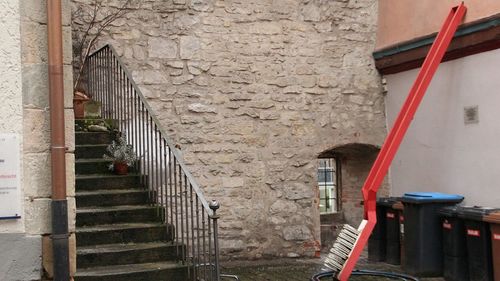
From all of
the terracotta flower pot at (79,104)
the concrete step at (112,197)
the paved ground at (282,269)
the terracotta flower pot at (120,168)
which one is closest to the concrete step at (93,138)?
the terracotta flower pot at (79,104)

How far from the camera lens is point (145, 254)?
5.23 m

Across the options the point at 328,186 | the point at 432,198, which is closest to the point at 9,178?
the point at 432,198

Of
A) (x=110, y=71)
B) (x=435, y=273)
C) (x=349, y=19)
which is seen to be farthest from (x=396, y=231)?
(x=110, y=71)

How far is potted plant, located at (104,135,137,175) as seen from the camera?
6098 mm

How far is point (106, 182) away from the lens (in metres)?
6.00

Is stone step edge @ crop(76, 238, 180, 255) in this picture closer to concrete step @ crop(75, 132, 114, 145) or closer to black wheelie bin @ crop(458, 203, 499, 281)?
concrete step @ crop(75, 132, 114, 145)

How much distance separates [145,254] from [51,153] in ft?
5.96

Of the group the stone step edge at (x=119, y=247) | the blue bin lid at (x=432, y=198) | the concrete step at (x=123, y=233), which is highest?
the blue bin lid at (x=432, y=198)

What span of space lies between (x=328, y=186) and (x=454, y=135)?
285 centimetres

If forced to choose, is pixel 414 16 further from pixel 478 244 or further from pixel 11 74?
pixel 11 74

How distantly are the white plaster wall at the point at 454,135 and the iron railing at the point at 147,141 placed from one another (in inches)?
126

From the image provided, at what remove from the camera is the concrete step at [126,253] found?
504 centimetres

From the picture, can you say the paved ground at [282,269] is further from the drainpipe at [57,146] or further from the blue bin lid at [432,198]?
the drainpipe at [57,146]

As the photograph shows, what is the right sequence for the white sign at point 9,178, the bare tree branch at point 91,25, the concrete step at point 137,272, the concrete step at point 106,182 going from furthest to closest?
the bare tree branch at point 91,25, the concrete step at point 106,182, the concrete step at point 137,272, the white sign at point 9,178
